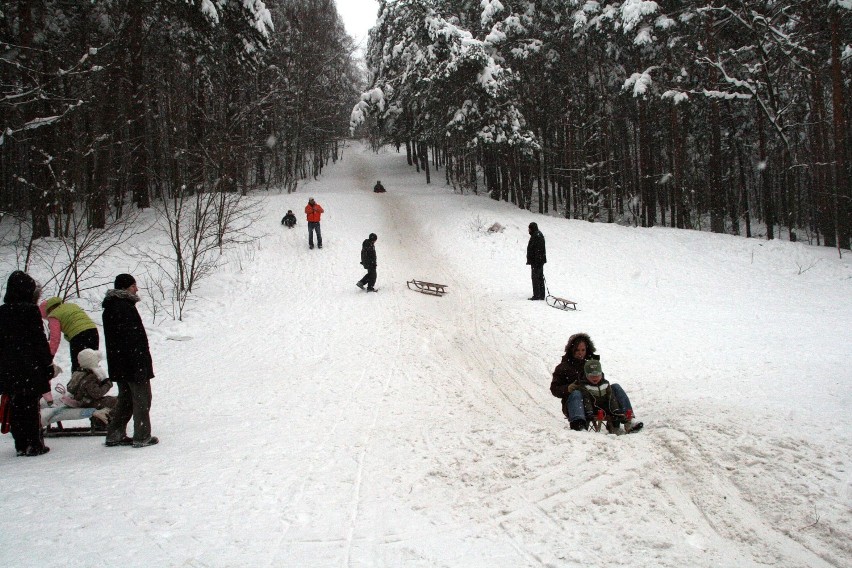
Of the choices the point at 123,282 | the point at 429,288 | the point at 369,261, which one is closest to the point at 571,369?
the point at 123,282

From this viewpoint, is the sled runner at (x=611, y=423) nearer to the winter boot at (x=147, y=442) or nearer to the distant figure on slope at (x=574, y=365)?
the distant figure on slope at (x=574, y=365)

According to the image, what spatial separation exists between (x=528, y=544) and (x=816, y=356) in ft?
25.1

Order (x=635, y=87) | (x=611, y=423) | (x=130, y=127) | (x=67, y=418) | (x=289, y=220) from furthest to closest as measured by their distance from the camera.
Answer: (x=130, y=127)
(x=289, y=220)
(x=635, y=87)
(x=611, y=423)
(x=67, y=418)

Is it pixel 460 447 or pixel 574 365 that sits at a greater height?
pixel 574 365

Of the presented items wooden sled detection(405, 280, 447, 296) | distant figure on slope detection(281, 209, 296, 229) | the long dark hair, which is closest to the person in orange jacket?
distant figure on slope detection(281, 209, 296, 229)

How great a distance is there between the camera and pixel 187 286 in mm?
15055

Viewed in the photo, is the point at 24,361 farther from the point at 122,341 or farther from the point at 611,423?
the point at 611,423

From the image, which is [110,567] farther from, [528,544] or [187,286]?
[187,286]

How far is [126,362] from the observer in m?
5.17

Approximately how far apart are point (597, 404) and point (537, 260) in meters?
7.68

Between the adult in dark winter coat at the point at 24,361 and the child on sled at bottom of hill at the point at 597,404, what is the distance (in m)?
5.49

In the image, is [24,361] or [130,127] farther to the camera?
[130,127]

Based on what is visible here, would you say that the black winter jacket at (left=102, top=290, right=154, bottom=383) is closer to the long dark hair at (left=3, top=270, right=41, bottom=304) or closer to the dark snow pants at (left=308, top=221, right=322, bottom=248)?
the long dark hair at (left=3, top=270, right=41, bottom=304)

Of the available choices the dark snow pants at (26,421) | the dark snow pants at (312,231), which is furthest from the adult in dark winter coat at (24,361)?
the dark snow pants at (312,231)
